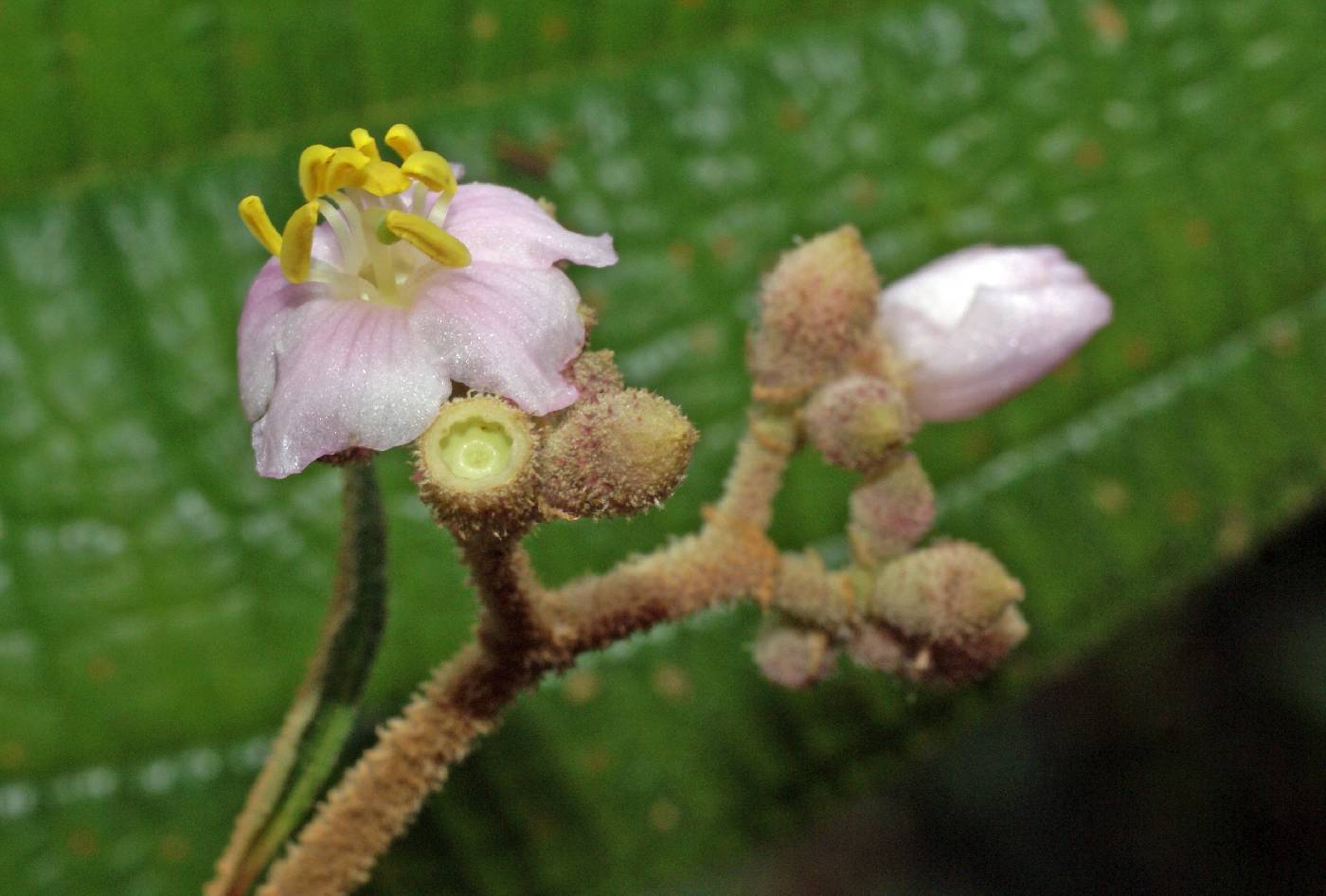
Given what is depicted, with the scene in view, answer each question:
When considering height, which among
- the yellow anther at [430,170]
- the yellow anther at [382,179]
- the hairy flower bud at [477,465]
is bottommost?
the hairy flower bud at [477,465]

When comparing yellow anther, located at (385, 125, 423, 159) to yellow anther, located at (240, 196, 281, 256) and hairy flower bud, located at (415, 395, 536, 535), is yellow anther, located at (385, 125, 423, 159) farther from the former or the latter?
hairy flower bud, located at (415, 395, 536, 535)

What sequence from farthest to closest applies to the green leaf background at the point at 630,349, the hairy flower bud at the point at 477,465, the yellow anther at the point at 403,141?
the green leaf background at the point at 630,349, the yellow anther at the point at 403,141, the hairy flower bud at the point at 477,465

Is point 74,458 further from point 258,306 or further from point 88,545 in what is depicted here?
point 258,306

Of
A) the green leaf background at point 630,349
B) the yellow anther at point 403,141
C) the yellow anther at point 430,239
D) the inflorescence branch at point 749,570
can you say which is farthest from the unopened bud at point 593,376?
the green leaf background at point 630,349

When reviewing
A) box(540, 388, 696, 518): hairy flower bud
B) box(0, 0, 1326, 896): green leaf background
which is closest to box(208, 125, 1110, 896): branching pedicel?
box(540, 388, 696, 518): hairy flower bud

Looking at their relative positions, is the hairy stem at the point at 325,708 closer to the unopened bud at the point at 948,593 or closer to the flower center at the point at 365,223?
the flower center at the point at 365,223

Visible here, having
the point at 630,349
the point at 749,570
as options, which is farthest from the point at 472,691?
the point at 630,349

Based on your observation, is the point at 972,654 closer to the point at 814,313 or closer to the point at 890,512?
the point at 890,512
